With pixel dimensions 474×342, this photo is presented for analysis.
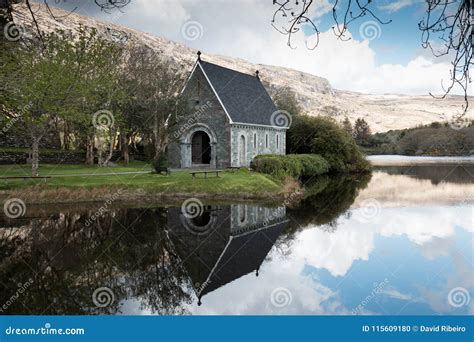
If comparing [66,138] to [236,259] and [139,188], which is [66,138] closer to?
[139,188]

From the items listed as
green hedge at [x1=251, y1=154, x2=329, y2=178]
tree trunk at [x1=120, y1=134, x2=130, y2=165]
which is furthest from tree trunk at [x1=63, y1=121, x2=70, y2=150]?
green hedge at [x1=251, y1=154, x2=329, y2=178]

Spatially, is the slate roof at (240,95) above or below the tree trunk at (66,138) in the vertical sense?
above

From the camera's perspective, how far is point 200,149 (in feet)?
128

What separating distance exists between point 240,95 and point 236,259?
2871cm

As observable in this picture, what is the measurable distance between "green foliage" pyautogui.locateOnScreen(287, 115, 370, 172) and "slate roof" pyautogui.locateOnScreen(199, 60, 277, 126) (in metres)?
5.04

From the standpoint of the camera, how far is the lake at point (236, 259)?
385 inches

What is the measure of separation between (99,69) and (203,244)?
24.0 m

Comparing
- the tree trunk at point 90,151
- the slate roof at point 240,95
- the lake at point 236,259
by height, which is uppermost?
the slate roof at point 240,95

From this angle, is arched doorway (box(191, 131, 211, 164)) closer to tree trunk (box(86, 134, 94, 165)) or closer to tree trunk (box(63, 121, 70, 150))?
tree trunk (box(86, 134, 94, 165))

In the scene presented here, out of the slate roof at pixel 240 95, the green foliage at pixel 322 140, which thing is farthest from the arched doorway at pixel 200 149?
the green foliage at pixel 322 140

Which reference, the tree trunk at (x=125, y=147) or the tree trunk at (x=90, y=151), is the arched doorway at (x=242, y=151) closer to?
the tree trunk at (x=125, y=147)

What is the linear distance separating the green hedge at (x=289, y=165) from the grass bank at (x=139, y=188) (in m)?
4.31

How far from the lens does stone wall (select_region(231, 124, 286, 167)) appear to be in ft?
116

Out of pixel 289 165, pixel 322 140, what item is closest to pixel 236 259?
pixel 289 165
